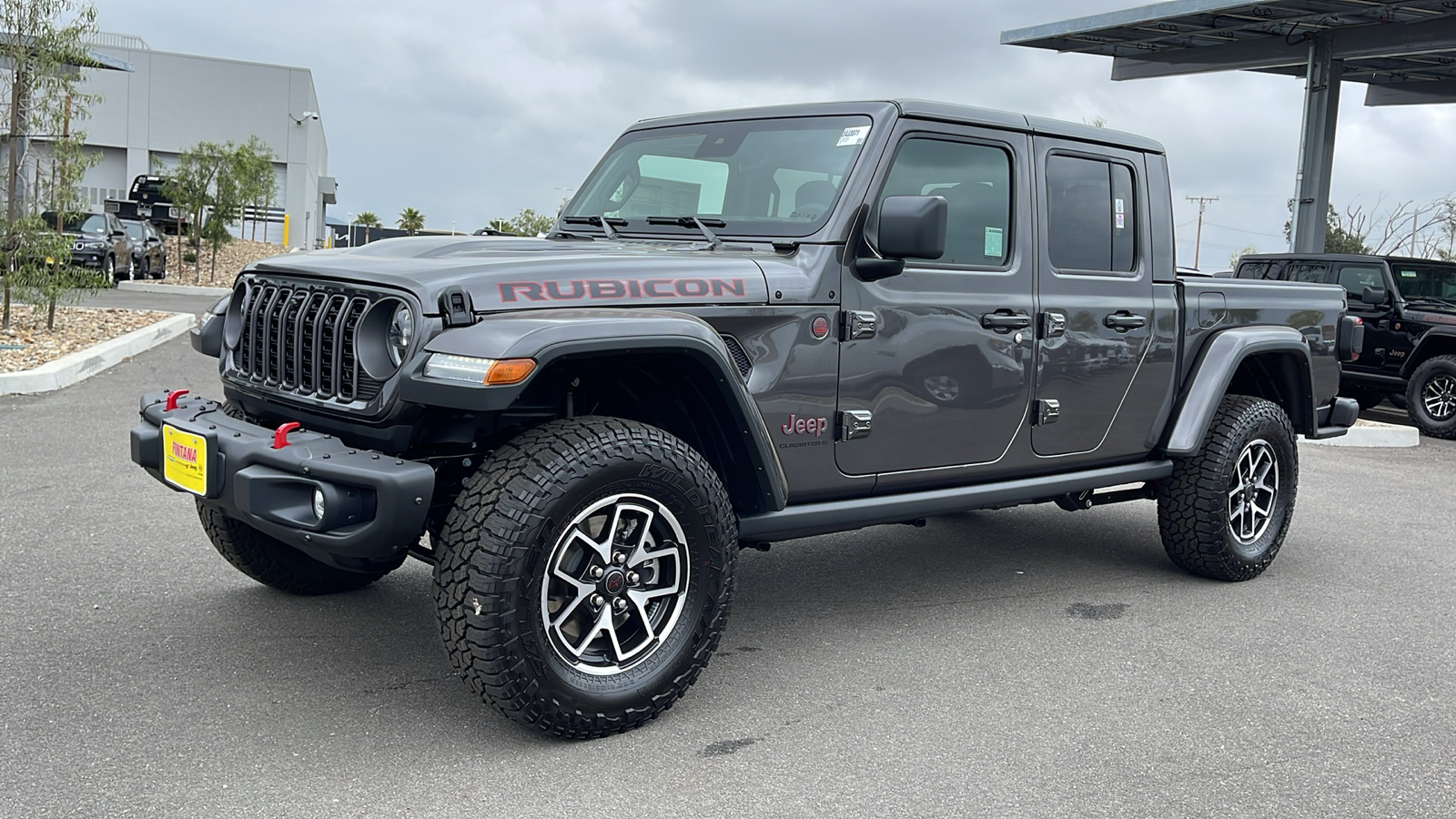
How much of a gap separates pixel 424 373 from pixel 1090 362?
2811 millimetres

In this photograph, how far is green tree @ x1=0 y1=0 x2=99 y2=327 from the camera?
12.0 m

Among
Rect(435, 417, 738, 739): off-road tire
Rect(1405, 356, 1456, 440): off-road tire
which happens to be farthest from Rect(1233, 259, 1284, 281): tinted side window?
Rect(435, 417, 738, 739): off-road tire

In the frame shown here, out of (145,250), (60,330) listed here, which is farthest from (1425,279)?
(145,250)

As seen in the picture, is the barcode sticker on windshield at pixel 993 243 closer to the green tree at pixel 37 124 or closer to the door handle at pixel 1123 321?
the door handle at pixel 1123 321

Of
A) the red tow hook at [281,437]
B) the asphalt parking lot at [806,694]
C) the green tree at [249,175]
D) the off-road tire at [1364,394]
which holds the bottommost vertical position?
the asphalt parking lot at [806,694]

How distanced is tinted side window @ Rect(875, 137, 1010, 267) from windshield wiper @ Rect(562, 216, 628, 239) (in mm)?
1034

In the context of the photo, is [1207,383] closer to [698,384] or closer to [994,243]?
[994,243]

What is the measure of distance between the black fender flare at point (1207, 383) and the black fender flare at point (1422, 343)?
783cm

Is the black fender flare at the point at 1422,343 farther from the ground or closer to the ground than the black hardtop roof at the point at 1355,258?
closer to the ground

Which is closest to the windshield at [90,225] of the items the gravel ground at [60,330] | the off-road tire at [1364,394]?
the gravel ground at [60,330]

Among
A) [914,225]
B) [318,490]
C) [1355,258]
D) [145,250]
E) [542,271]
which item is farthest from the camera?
[145,250]

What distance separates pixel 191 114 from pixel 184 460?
168 feet

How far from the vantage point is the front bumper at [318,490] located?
3121 mm

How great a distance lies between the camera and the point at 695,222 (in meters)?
4.31
